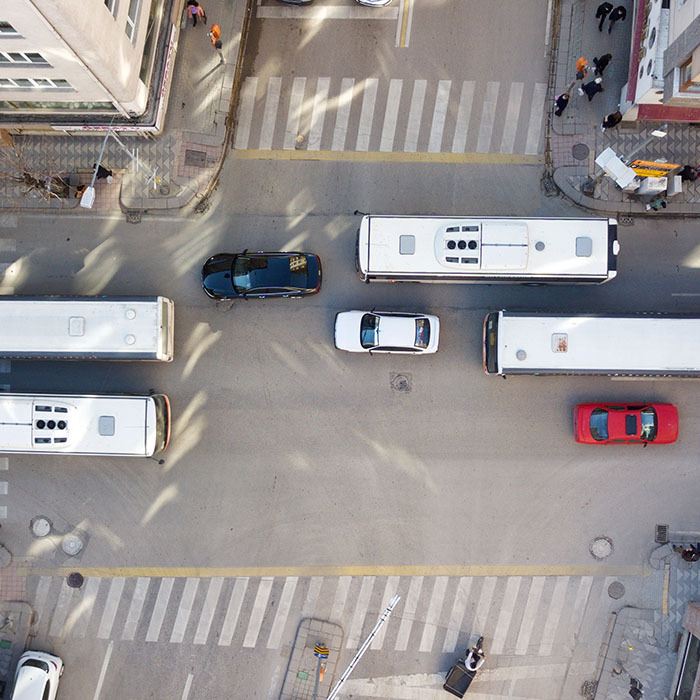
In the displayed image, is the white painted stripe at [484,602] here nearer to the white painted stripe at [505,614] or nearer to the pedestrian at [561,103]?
the white painted stripe at [505,614]

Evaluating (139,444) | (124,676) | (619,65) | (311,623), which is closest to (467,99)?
(619,65)

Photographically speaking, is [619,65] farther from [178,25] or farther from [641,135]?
[178,25]

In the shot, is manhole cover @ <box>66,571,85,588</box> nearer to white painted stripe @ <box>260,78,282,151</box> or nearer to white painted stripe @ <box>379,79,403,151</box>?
white painted stripe @ <box>260,78,282,151</box>

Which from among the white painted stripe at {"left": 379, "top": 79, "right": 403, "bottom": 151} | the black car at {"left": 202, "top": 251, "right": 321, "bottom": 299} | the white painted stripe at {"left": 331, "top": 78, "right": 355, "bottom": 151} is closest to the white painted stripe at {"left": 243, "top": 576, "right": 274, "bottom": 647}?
the black car at {"left": 202, "top": 251, "right": 321, "bottom": 299}

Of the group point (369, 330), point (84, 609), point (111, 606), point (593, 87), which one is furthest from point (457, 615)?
point (593, 87)

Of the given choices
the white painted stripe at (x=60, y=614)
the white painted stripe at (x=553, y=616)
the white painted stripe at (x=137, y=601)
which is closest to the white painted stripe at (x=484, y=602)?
the white painted stripe at (x=553, y=616)

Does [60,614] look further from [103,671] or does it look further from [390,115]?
[390,115]
